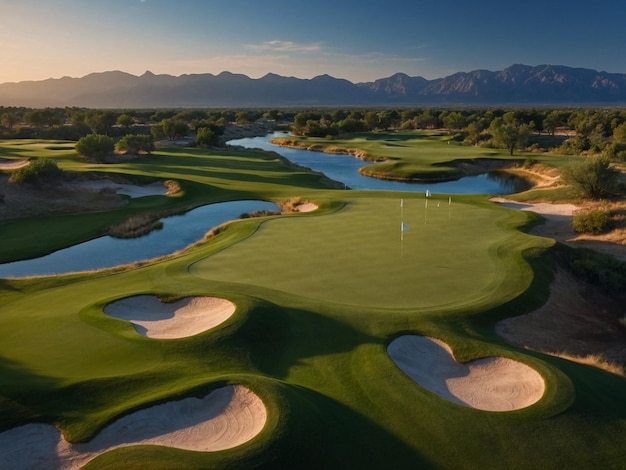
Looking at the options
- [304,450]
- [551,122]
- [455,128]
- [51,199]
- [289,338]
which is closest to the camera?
[304,450]

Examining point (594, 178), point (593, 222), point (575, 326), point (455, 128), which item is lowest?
point (575, 326)

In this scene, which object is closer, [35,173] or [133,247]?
[133,247]

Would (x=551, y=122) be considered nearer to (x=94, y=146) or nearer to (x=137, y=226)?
(x=94, y=146)

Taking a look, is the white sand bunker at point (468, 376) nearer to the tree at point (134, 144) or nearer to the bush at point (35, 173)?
the bush at point (35, 173)

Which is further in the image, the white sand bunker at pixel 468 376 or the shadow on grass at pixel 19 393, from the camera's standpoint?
the white sand bunker at pixel 468 376

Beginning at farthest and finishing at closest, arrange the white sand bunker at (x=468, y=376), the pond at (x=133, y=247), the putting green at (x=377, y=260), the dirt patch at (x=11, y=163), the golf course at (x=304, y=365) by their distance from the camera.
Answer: the dirt patch at (x=11, y=163), the pond at (x=133, y=247), the putting green at (x=377, y=260), the white sand bunker at (x=468, y=376), the golf course at (x=304, y=365)

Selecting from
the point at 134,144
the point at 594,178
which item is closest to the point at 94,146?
the point at 134,144

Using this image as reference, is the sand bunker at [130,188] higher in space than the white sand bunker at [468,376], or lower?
higher

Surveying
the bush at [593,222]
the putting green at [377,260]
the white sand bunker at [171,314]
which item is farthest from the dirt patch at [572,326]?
the bush at [593,222]
